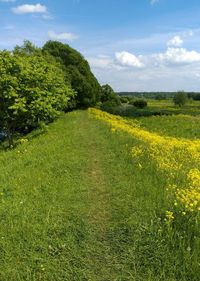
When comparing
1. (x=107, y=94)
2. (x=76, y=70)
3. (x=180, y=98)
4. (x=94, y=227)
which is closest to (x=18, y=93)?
(x=94, y=227)

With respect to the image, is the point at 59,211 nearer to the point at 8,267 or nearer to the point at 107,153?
the point at 8,267

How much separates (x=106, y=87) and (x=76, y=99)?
854 inches

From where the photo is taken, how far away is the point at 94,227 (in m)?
7.65

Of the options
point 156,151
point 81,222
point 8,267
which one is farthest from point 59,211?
point 156,151

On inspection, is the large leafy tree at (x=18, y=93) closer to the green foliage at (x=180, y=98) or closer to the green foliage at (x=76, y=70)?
the green foliage at (x=76, y=70)

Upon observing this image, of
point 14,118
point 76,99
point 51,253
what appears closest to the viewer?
point 51,253

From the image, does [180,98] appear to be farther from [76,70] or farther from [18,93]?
[18,93]

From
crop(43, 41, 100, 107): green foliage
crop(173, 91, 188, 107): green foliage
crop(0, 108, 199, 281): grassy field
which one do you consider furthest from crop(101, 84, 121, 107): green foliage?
crop(0, 108, 199, 281): grassy field

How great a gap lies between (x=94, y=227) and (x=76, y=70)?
50966mm

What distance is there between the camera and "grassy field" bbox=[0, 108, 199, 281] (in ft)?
20.1

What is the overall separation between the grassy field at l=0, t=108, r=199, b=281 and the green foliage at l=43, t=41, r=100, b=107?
148 feet

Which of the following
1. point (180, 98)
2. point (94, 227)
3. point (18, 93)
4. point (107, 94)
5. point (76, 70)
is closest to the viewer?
point (94, 227)

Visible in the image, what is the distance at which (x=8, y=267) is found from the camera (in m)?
6.28

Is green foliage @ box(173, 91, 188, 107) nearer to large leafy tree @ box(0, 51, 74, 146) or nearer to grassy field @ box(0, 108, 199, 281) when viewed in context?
large leafy tree @ box(0, 51, 74, 146)
